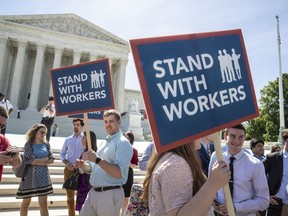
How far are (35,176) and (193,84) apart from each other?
3833 mm

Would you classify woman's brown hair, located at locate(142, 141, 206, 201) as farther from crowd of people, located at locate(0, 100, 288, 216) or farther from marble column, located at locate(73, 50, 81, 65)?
marble column, located at locate(73, 50, 81, 65)

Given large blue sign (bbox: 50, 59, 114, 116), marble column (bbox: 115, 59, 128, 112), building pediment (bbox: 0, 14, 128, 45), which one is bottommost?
large blue sign (bbox: 50, 59, 114, 116)

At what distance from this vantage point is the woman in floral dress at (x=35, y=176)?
461cm

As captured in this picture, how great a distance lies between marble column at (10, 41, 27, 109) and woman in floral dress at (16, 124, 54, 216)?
110 feet

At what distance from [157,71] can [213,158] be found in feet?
6.06

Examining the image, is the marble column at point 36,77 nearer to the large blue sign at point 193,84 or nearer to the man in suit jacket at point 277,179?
the man in suit jacket at point 277,179

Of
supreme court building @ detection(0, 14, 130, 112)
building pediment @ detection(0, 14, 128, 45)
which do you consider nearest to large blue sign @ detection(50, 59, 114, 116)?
supreme court building @ detection(0, 14, 130, 112)

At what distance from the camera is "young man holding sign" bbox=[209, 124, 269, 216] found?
2.69 m

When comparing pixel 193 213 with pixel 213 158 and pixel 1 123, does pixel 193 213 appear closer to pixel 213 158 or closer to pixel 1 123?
pixel 213 158

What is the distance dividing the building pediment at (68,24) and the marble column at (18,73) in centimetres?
323

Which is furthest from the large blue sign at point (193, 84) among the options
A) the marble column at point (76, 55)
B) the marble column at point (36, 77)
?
the marble column at point (76, 55)

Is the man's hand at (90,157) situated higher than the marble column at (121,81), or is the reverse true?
the marble column at (121,81)

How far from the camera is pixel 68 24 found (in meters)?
39.2

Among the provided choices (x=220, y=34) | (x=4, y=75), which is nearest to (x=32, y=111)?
(x=4, y=75)
